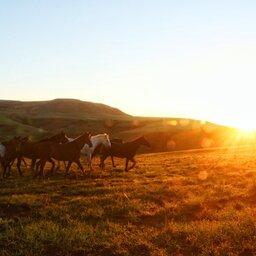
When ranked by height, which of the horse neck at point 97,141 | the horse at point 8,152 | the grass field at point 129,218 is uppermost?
the horse neck at point 97,141

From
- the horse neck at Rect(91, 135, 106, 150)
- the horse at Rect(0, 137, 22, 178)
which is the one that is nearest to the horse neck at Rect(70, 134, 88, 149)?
the horse at Rect(0, 137, 22, 178)

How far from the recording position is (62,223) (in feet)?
37.8

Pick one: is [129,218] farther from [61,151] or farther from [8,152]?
[8,152]

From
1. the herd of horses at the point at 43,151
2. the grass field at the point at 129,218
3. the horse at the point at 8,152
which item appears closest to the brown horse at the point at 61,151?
the herd of horses at the point at 43,151

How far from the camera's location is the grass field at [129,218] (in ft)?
30.5

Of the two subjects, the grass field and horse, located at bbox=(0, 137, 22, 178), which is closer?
the grass field

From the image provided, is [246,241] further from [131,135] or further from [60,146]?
[131,135]

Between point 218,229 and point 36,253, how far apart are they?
482cm

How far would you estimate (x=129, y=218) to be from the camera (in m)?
12.5

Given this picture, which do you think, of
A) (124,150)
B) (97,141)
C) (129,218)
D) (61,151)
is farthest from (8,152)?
(129,218)

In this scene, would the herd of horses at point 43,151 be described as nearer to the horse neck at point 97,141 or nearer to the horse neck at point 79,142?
the horse neck at point 79,142

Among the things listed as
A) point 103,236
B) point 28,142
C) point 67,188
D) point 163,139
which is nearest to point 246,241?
point 103,236

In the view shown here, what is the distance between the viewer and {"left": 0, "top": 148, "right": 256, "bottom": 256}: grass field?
9281 millimetres

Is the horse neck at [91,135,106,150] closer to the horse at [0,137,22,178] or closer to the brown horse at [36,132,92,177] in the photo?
the brown horse at [36,132,92,177]
